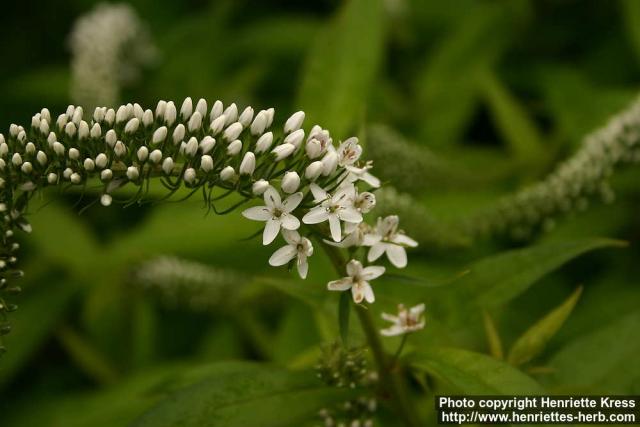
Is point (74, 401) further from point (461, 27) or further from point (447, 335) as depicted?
point (461, 27)

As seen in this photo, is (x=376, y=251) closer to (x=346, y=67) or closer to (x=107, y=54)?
(x=346, y=67)

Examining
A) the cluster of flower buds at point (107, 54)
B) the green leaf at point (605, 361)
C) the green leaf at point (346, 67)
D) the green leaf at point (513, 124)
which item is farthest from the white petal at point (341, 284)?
the cluster of flower buds at point (107, 54)

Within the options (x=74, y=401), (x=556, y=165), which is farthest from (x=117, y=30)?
(x=556, y=165)

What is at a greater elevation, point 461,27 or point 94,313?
point 461,27

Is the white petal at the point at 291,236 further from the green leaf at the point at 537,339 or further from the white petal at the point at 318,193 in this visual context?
the green leaf at the point at 537,339

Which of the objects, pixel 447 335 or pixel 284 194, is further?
pixel 447 335

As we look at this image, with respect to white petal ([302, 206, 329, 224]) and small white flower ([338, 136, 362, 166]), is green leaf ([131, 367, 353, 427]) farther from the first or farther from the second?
small white flower ([338, 136, 362, 166])
